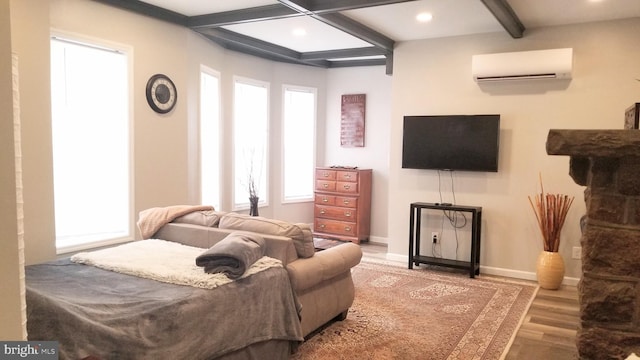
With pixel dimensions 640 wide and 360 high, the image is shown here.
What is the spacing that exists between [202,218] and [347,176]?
346 cm

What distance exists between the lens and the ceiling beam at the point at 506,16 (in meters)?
3.68

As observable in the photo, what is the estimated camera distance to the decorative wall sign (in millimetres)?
6906

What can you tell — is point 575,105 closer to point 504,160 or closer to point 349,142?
point 504,160

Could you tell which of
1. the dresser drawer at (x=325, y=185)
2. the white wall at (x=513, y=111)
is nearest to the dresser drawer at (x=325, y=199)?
the dresser drawer at (x=325, y=185)

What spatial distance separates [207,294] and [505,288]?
10.5 ft

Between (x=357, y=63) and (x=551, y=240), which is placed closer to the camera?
(x=551, y=240)

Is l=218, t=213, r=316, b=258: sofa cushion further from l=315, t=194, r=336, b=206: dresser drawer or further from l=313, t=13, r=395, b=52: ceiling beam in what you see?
l=315, t=194, r=336, b=206: dresser drawer

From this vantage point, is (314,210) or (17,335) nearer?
(17,335)

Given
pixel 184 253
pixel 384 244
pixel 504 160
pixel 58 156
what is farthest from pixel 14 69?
pixel 384 244

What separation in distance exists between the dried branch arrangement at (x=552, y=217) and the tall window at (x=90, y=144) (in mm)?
3985

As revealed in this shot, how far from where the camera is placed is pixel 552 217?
440cm

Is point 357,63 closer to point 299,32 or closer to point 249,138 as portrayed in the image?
point 299,32

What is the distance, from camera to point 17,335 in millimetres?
725

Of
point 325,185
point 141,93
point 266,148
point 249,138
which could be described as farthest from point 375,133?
point 141,93
